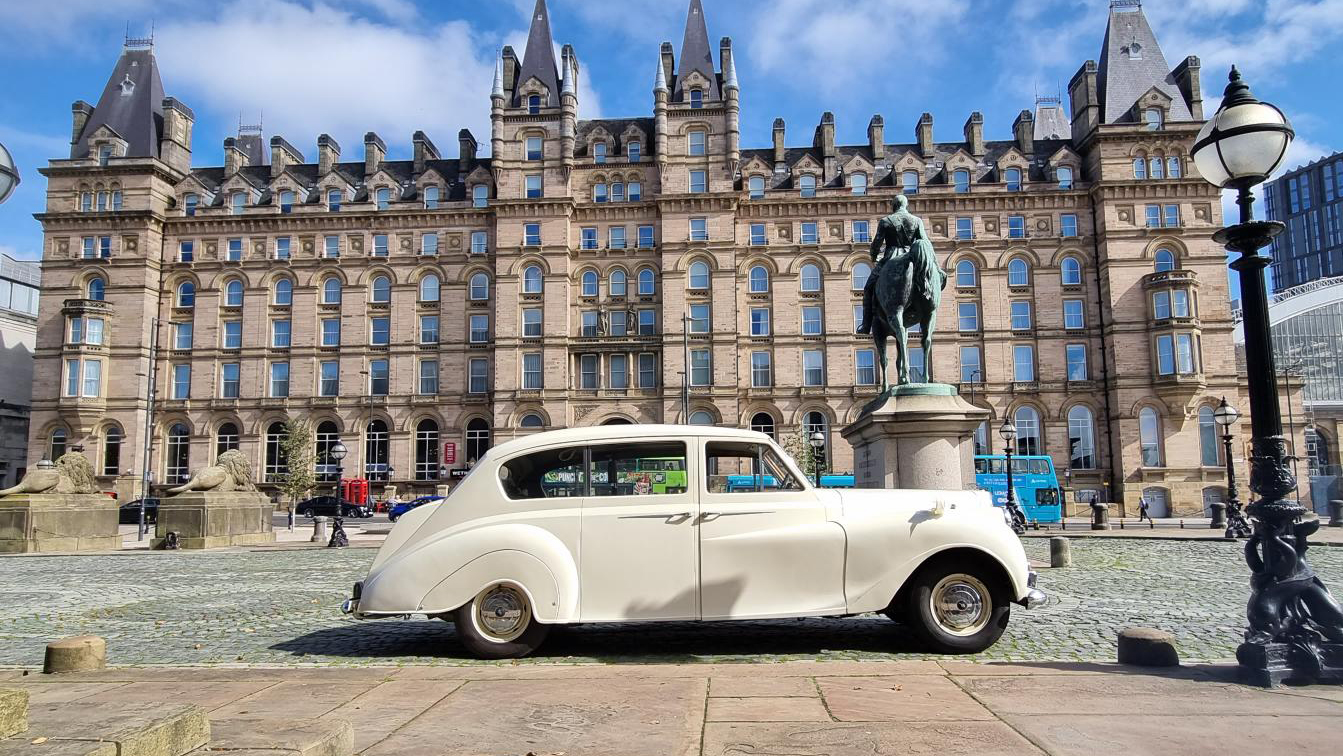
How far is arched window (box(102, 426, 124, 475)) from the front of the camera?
2007 inches

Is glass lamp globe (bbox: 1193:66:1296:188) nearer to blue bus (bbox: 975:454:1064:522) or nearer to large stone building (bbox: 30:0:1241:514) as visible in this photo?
blue bus (bbox: 975:454:1064:522)

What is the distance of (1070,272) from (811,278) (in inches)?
592

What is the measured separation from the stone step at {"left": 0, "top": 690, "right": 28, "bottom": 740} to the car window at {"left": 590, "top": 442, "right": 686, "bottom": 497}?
14.5 ft

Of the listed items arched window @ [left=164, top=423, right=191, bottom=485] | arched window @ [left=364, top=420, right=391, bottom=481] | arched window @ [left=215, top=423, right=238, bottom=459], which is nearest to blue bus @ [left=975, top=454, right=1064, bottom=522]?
arched window @ [left=364, top=420, right=391, bottom=481]

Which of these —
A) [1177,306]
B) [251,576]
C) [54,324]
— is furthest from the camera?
[54,324]

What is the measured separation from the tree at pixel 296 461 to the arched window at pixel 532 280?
14.8m

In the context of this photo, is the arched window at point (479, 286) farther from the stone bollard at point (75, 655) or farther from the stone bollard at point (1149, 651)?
the stone bollard at point (1149, 651)

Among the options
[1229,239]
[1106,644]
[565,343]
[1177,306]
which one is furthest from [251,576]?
[1177,306]

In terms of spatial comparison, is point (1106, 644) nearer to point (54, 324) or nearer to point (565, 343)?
point (565, 343)

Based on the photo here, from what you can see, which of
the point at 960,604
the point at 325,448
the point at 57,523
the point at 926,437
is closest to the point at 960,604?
the point at 960,604

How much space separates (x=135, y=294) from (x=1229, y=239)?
190ft

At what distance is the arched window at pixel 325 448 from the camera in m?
51.3

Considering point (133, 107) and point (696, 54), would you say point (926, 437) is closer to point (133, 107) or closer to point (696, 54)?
point (696, 54)

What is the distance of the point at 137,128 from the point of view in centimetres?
5472
